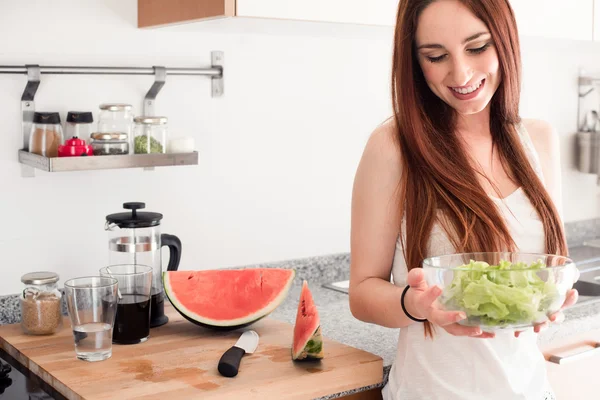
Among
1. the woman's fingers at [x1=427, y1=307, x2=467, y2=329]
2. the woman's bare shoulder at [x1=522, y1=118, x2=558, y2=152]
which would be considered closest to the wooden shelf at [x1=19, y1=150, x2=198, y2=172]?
the woman's bare shoulder at [x1=522, y1=118, x2=558, y2=152]

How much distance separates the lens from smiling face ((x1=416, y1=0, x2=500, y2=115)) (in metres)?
1.54

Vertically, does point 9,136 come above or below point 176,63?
below

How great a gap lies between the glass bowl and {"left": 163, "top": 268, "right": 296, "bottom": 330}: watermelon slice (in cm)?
71

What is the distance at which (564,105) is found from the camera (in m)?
3.12

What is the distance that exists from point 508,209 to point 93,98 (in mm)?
1042

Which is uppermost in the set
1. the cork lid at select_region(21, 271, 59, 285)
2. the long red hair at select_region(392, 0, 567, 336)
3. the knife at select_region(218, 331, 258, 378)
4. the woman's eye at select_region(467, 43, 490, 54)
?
the woman's eye at select_region(467, 43, 490, 54)

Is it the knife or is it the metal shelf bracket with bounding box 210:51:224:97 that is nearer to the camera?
the knife

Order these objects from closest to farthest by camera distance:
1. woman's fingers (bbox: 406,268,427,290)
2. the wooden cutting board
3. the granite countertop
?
woman's fingers (bbox: 406,268,427,290) < the wooden cutting board < the granite countertop

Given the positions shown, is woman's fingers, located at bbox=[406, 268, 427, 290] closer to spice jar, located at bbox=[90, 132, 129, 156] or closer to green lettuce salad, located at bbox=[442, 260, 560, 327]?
green lettuce salad, located at bbox=[442, 260, 560, 327]

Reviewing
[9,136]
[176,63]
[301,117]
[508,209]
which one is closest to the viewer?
[508,209]

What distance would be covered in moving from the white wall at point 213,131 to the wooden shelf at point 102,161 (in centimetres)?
11

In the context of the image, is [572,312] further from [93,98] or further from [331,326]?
[93,98]

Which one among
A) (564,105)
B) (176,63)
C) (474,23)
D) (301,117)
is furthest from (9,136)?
(564,105)

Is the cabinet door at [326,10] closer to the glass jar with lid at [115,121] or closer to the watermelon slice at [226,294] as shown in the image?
the glass jar with lid at [115,121]
